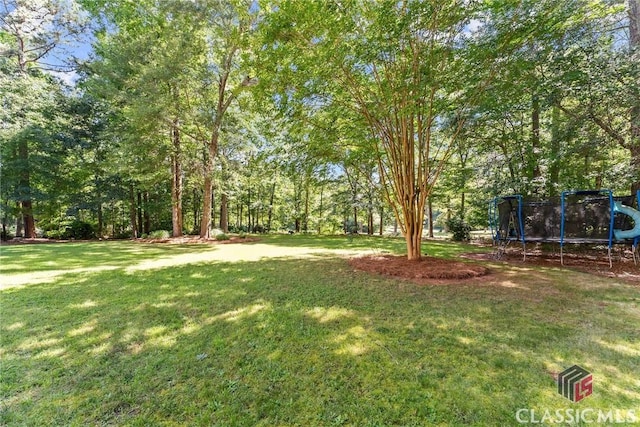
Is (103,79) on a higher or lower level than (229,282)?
higher

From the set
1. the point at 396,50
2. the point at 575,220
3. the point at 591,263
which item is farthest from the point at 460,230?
the point at 396,50

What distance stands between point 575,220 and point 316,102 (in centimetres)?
679

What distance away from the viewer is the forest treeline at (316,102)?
4766 millimetres

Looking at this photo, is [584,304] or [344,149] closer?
[584,304]

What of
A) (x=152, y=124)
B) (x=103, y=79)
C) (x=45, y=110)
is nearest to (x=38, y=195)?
(x=45, y=110)

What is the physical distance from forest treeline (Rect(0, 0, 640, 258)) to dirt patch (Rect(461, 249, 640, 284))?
6.53 ft

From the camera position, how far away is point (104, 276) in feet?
16.2

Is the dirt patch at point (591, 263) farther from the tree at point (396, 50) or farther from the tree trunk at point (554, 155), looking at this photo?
the tree at point (396, 50)

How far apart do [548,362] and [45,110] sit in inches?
745

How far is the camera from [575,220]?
6320 millimetres

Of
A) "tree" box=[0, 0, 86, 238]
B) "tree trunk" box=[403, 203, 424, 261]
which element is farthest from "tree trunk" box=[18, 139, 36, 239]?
"tree trunk" box=[403, 203, 424, 261]

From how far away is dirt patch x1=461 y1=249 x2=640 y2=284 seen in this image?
5.11m

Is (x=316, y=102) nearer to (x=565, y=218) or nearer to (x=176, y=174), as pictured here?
(x=565, y=218)

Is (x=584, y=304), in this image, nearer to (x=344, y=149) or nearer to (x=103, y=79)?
(x=344, y=149)
